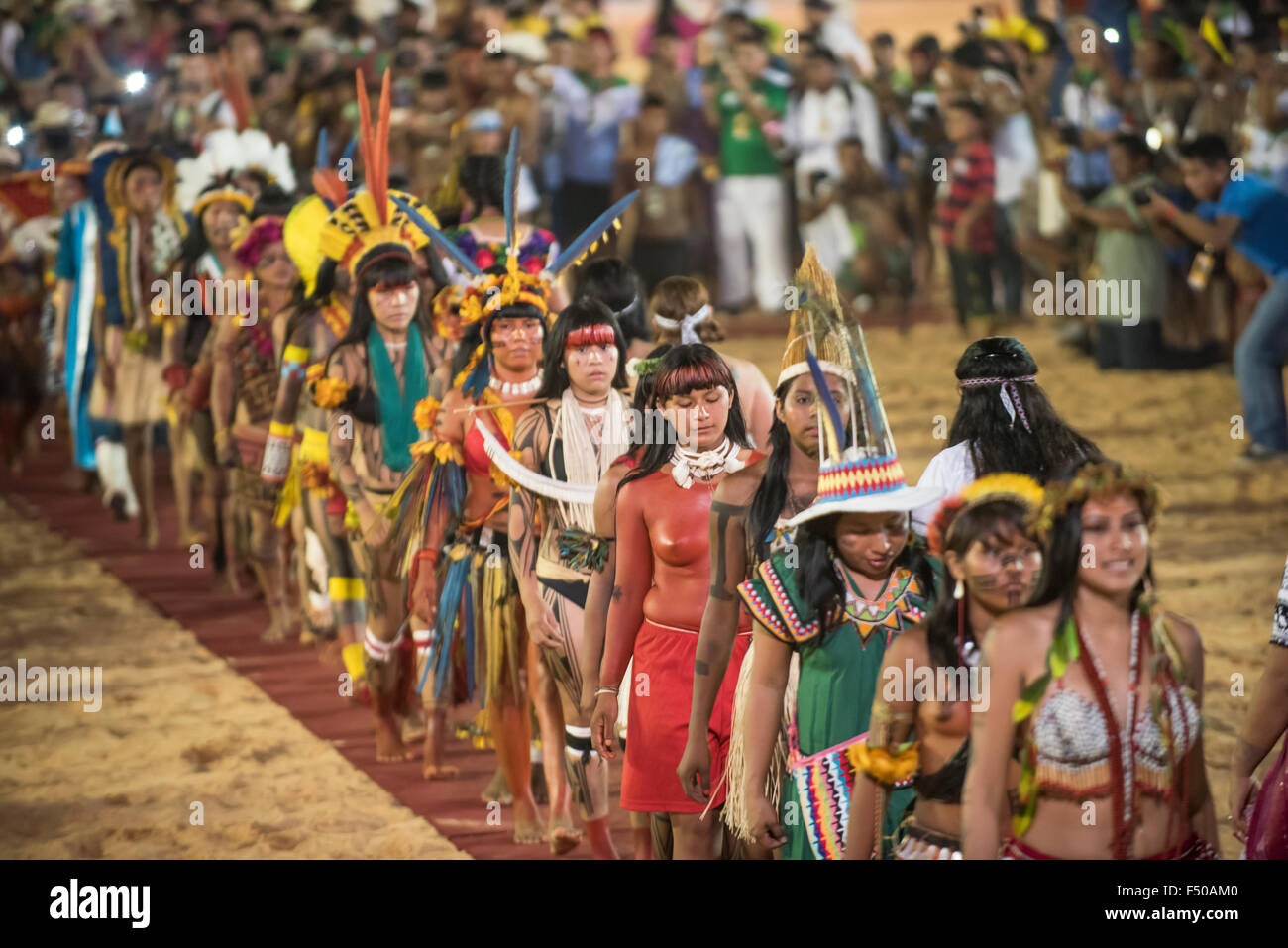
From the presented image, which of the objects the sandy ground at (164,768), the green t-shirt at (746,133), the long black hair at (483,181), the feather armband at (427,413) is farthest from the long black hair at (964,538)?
the green t-shirt at (746,133)

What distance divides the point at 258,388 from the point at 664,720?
4.03m

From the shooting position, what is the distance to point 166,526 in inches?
418

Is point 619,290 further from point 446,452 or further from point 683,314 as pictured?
point 446,452

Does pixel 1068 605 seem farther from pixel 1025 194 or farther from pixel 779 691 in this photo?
pixel 1025 194

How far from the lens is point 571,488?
5.50m

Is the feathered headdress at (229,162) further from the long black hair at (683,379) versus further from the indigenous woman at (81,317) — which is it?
the long black hair at (683,379)

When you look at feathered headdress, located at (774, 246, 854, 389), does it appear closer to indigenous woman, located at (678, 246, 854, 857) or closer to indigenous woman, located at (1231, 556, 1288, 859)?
indigenous woman, located at (678, 246, 854, 857)

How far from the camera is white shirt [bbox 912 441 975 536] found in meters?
4.48

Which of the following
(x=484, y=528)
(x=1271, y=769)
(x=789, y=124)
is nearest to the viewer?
(x=1271, y=769)

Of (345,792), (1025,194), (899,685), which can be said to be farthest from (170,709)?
(1025,194)

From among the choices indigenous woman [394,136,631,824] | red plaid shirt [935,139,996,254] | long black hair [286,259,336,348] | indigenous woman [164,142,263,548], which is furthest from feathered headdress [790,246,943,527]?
red plaid shirt [935,139,996,254]

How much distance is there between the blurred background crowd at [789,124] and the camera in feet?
42.4

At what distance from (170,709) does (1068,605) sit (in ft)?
16.1

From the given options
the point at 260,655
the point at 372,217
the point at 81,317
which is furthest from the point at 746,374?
the point at 81,317
